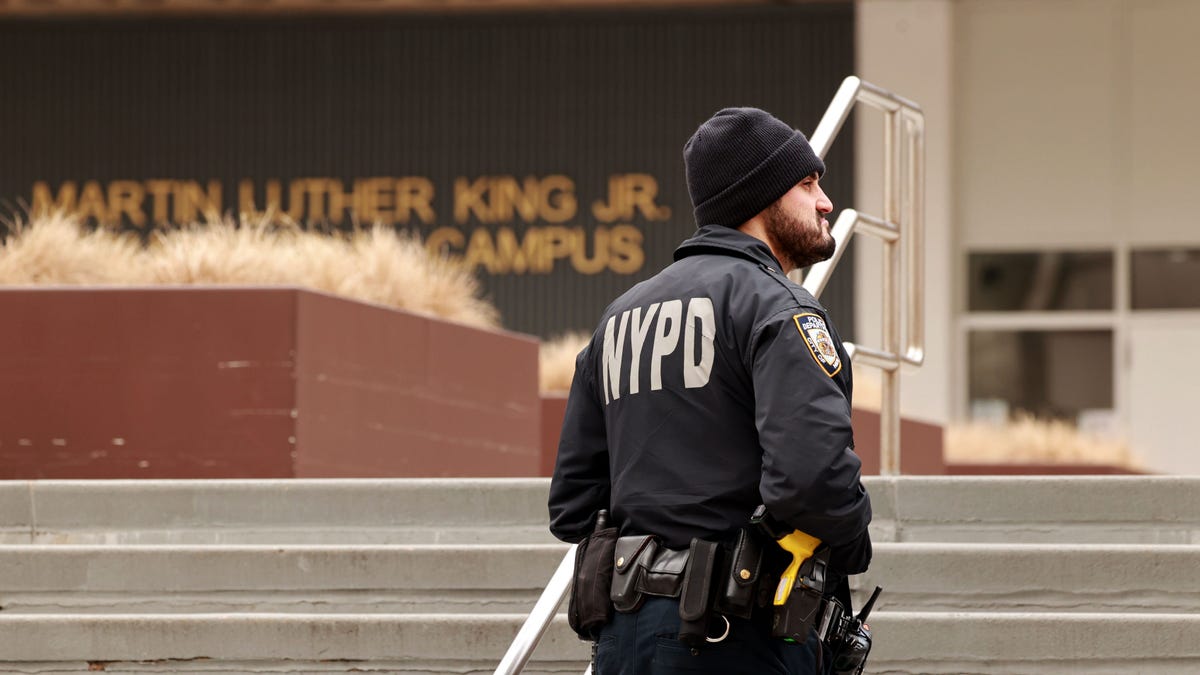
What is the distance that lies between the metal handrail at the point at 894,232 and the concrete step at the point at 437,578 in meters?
0.72

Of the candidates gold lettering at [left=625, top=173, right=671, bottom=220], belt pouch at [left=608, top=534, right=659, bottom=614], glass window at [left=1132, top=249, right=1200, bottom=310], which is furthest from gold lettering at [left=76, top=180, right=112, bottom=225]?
belt pouch at [left=608, top=534, right=659, bottom=614]

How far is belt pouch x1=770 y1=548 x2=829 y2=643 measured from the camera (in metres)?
2.35

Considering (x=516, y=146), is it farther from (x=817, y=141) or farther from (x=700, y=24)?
(x=817, y=141)

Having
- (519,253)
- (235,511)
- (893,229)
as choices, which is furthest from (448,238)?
(235,511)

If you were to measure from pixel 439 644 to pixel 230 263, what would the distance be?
2.60 m

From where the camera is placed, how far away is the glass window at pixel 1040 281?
1602cm

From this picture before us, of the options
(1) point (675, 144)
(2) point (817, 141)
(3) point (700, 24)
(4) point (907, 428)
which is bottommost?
(4) point (907, 428)

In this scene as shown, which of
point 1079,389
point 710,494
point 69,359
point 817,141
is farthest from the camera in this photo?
point 1079,389

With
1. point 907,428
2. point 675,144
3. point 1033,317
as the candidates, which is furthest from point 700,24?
point 907,428

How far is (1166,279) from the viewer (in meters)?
15.9

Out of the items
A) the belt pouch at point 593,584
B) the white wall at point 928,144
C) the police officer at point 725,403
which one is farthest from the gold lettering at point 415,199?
the belt pouch at point 593,584

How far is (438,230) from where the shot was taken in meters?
16.5

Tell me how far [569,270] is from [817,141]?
11828 mm

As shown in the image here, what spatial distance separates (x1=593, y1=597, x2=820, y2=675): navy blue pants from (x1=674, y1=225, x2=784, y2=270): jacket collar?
0.49 meters
